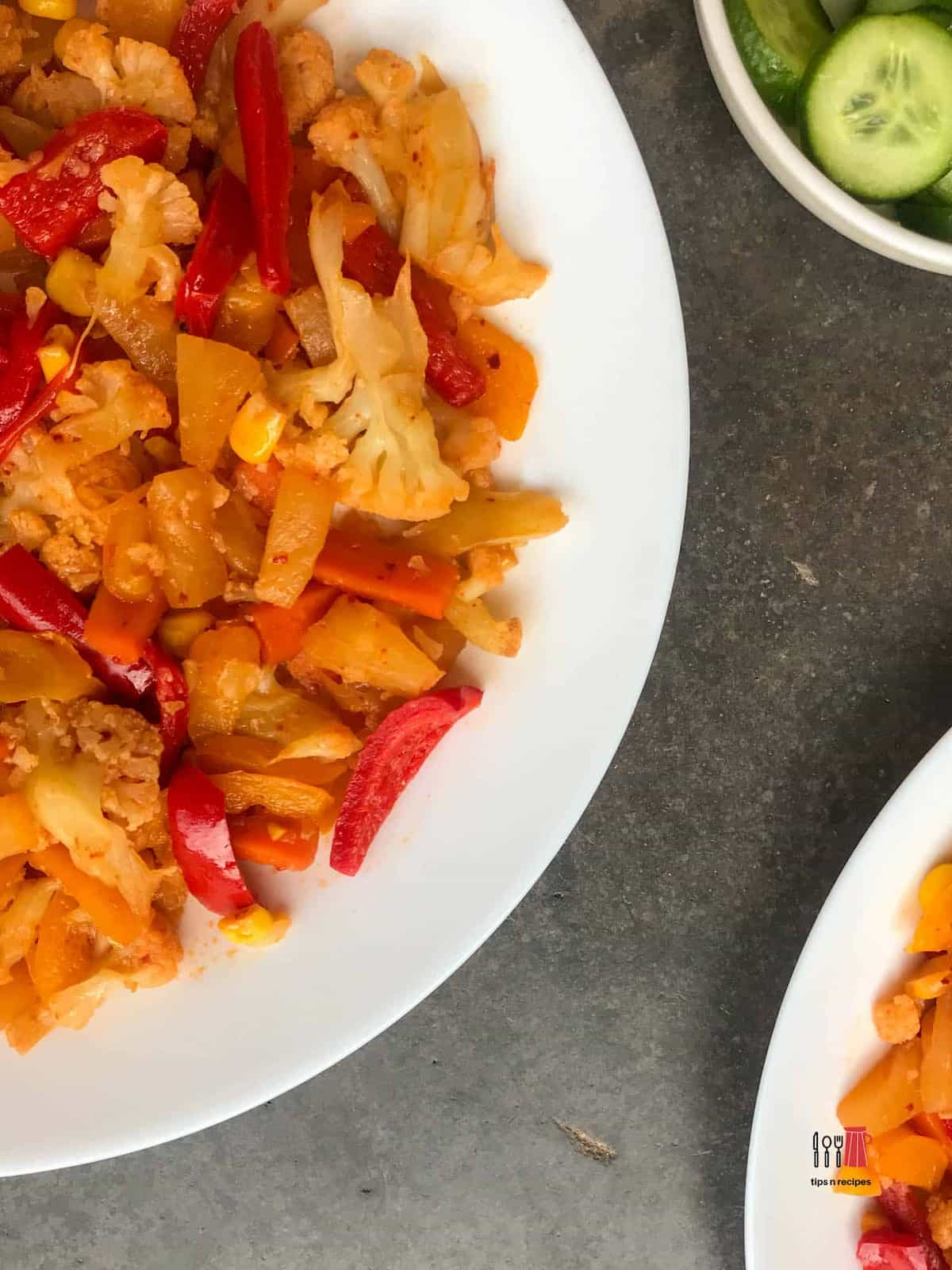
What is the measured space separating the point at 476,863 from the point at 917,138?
4.95ft

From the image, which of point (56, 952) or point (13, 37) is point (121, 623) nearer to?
point (56, 952)

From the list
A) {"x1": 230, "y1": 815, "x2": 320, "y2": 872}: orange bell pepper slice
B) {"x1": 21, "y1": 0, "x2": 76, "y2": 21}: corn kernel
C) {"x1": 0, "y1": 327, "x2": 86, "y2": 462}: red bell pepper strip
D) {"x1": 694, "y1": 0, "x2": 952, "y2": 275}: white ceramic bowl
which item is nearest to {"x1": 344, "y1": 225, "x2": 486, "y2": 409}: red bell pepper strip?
{"x1": 0, "y1": 327, "x2": 86, "y2": 462}: red bell pepper strip

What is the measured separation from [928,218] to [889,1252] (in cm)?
203

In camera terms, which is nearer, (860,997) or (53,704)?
(53,704)

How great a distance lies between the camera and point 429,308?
1.74 metres

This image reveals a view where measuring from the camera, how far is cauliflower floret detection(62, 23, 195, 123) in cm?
162

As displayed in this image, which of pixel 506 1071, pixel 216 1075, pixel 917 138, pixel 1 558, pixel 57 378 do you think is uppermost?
pixel 917 138

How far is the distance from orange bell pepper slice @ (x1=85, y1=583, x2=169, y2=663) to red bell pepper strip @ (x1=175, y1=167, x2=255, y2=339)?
445mm

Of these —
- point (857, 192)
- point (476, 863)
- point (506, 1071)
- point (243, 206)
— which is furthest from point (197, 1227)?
point (857, 192)

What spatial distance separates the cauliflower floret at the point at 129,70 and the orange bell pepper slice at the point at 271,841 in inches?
46.0

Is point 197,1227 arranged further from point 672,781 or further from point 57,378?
point 57,378

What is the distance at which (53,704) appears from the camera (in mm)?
1726

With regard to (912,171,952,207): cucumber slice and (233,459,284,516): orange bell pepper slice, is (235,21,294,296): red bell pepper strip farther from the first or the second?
(912,171,952,207): cucumber slice

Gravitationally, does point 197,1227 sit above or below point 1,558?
below
